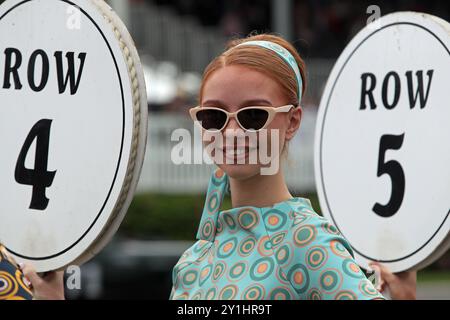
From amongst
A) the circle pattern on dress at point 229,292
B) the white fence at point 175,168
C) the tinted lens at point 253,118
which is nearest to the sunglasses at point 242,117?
the tinted lens at point 253,118

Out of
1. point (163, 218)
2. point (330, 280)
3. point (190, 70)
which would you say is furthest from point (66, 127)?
point (190, 70)

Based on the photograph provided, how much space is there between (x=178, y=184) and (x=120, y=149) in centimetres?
1268

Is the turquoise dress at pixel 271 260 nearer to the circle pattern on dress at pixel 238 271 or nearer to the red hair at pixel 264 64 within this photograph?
the circle pattern on dress at pixel 238 271

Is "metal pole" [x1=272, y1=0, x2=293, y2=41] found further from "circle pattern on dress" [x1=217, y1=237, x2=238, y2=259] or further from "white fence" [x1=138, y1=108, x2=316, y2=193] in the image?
"circle pattern on dress" [x1=217, y1=237, x2=238, y2=259]

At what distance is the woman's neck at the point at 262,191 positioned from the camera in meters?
2.35

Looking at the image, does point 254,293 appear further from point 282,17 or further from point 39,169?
point 282,17

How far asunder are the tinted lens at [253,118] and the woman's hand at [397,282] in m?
0.99

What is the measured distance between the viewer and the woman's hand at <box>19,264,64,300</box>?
9.25ft

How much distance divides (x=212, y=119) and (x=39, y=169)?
0.74 metres

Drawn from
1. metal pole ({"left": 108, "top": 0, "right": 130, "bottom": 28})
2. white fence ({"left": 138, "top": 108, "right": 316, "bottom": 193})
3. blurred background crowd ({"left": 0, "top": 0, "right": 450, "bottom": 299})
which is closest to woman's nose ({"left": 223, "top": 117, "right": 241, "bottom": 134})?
blurred background crowd ({"left": 0, "top": 0, "right": 450, "bottom": 299})

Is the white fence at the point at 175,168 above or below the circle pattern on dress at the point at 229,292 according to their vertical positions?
below

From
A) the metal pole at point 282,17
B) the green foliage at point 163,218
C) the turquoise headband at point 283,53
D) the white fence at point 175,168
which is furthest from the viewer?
the metal pole at point 282,17

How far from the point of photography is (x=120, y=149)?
2746 millimetres
